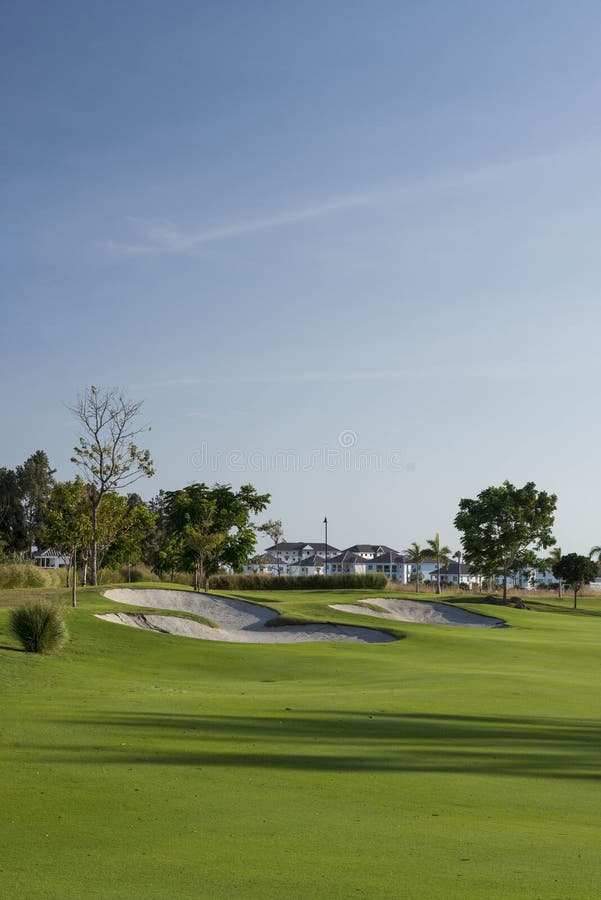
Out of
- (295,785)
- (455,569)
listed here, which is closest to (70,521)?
(295,785)

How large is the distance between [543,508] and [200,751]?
64.8 metres

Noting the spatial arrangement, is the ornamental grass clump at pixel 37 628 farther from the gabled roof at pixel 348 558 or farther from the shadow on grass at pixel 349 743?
the gabled roof at pixel 348 558

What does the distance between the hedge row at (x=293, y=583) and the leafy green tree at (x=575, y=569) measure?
13.2 m

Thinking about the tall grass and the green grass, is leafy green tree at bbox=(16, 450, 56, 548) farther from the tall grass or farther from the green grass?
the green grass

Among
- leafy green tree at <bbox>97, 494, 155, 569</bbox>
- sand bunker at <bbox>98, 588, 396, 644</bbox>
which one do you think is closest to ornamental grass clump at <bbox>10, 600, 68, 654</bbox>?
sand bunker at <bbox>98, 588, 396, 644</bbox>

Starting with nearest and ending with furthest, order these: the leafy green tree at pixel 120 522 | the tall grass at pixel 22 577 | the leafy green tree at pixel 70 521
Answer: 1. the leafy green tree at pixel 70 521
2. the tall grass at pixel 22 577
3. the leafy green tree at pixel 120 522

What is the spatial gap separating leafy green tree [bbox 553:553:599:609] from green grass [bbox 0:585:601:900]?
49.2 m

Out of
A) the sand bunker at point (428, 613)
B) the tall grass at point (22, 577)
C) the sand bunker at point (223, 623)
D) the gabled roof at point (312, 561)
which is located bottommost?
the gabled roof at point (312, 561)

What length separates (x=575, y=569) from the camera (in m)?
70.3

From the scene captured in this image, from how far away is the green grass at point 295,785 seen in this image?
6695 mm

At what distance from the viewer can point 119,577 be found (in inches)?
2457

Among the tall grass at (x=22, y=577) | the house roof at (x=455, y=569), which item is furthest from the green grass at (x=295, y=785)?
the house roof at (x=455, y=569)

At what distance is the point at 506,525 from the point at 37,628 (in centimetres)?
5449

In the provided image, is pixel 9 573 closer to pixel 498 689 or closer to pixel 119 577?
pixel 119 577
